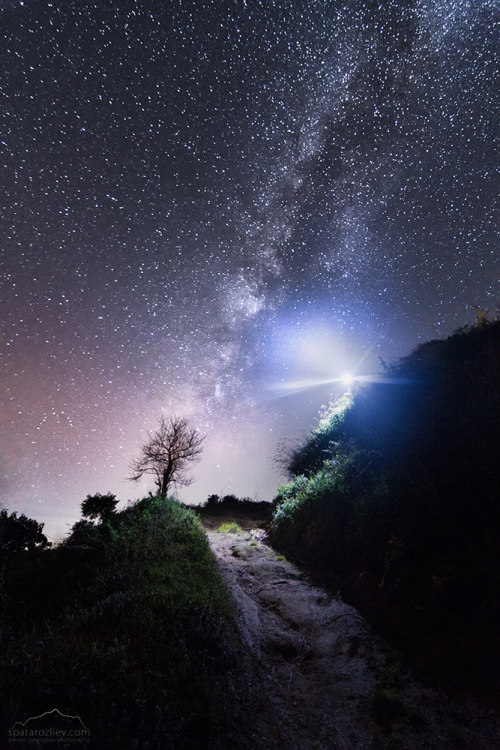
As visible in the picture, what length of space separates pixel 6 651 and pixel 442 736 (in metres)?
6.40

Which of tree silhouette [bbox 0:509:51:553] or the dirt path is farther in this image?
tree silhouette [bbox 0:509:51:553]

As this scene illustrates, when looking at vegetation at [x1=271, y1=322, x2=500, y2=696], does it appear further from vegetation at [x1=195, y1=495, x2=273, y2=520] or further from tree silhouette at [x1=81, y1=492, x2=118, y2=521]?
vegetation at [x1=195, y1=495, x2=273, y2=520]

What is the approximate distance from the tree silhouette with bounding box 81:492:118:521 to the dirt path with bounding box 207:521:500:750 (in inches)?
423

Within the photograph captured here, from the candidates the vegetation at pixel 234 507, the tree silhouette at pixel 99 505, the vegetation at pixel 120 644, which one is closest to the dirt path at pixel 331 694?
the vegetation at pixel 120 644

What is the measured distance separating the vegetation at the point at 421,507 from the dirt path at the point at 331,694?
2.62 feet

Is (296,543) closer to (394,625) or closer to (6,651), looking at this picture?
(394,625)

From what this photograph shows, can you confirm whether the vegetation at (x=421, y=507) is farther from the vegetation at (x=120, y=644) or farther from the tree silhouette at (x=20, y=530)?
the tree silhouette at (x=20, y=530)

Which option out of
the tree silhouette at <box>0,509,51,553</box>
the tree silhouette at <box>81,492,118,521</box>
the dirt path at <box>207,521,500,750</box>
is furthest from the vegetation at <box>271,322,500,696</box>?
the tree silhouette at <box>0,509,51,553</box>

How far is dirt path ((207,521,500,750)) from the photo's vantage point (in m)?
4.45

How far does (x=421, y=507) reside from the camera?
8562 mm

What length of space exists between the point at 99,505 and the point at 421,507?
15856 millimetres

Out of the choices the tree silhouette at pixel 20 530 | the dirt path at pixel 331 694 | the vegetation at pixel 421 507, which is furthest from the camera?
the tree silhouette at pixel 20 530

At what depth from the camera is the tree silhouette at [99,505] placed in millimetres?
16125

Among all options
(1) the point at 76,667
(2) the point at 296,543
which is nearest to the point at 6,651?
(1) the point at 76,667
